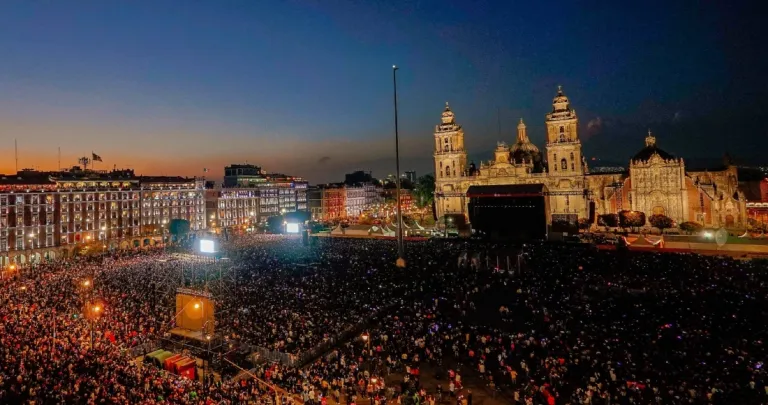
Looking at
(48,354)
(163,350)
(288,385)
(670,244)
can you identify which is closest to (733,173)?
(670,244)

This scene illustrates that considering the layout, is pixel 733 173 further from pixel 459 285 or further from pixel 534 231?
pixel 459 285

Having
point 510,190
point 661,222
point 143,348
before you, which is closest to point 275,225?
point 510,190

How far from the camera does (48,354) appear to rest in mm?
17703

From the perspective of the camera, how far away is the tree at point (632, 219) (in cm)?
5838

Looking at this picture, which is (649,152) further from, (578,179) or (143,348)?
Answer: (143,348)

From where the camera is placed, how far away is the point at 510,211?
6419cm

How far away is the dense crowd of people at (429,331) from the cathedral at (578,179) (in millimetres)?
29384

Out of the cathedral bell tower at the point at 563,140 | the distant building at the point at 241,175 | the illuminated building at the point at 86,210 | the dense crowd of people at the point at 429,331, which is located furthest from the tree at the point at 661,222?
the distant building at the point at 241,175

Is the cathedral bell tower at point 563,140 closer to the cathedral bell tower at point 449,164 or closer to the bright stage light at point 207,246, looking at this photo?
the cathedral bell tower at point 449,164

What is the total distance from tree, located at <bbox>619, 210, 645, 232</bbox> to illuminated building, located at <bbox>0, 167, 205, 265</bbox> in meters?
76.4

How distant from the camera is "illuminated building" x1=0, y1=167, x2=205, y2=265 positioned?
5653cm

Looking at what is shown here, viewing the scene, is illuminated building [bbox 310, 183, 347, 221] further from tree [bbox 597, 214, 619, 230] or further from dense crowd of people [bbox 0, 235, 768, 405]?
dense crowd of people [bbox 0, 235, 768, 405]

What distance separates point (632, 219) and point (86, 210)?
3263 inches

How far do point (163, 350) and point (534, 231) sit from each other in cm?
5143
